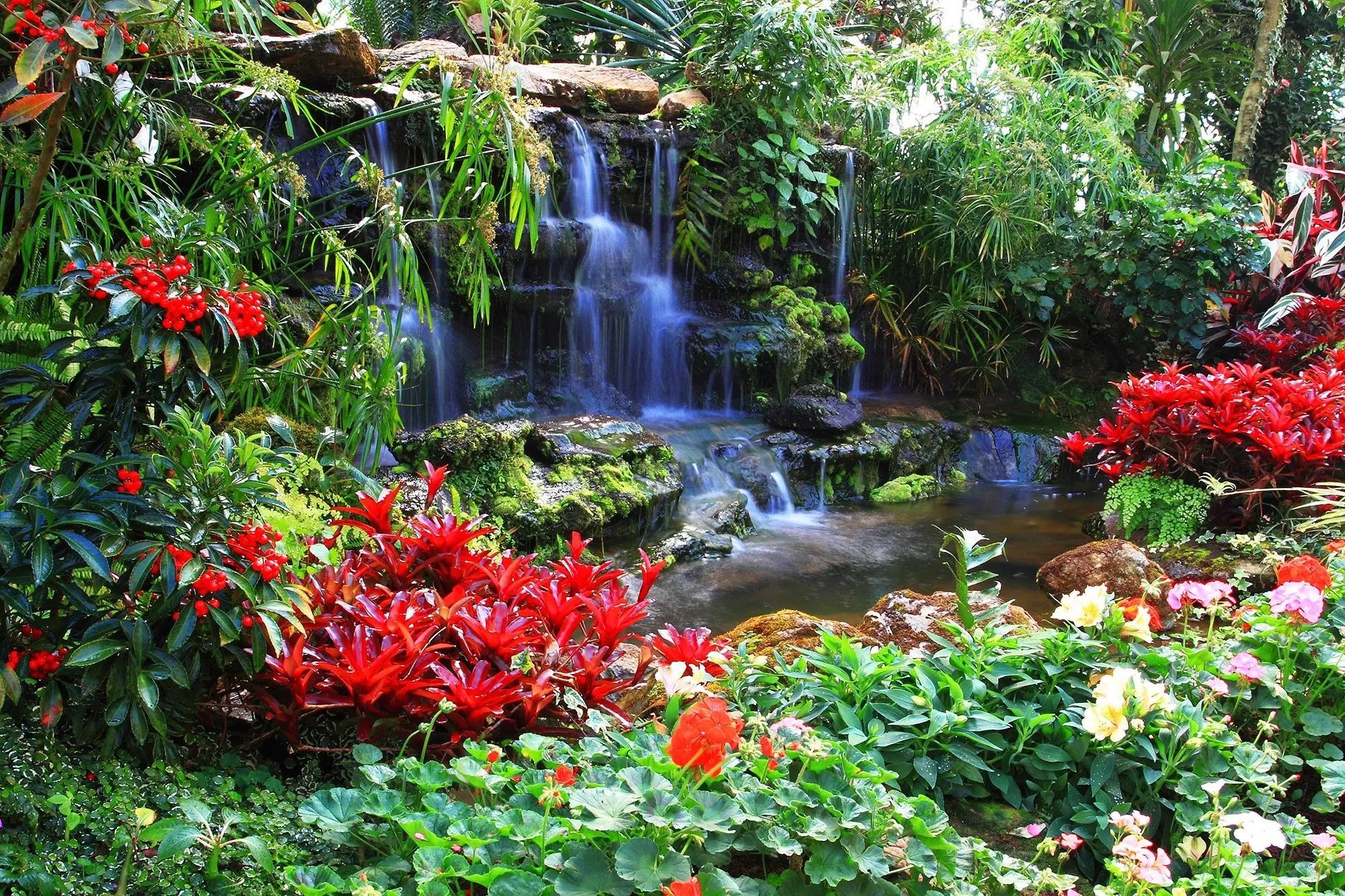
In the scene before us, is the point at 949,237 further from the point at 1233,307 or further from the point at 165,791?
the point at 165,791

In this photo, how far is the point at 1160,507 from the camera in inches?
178

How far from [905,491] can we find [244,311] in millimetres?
5942

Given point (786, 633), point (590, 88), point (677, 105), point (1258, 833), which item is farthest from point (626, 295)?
point (1258, 833)

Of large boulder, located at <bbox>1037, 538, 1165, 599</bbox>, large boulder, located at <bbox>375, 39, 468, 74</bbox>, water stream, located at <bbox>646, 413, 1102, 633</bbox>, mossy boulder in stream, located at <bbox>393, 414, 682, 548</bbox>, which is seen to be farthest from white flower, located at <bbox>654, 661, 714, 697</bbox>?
large boulder, located at <bbox>375, 39, 468, 74</bbox>

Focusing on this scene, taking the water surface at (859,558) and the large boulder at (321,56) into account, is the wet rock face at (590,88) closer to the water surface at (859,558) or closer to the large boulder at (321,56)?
the large boulder at (321,56)

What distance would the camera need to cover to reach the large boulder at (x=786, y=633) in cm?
258

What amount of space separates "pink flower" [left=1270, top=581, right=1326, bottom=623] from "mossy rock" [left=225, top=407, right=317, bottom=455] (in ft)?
9.35

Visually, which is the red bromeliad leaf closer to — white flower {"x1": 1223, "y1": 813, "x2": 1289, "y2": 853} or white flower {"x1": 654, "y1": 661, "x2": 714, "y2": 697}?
white flower {"x1": 654, "y1": 661, "x2": 714, "y2": 697}

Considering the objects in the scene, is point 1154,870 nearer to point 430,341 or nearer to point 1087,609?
point 1087,609

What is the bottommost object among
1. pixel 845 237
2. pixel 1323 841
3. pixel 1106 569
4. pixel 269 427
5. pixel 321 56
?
pixel 1106 569

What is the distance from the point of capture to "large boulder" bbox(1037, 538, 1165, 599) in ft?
13.5

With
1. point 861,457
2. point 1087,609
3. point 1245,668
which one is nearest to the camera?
point 1245,668

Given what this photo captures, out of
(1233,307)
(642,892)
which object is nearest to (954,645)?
(642,892)

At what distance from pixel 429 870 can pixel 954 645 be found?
4.15 feet
